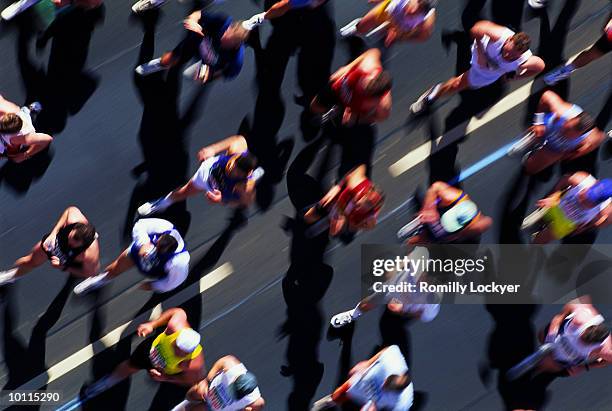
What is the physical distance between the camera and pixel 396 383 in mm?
10438

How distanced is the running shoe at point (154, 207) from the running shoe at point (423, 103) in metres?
3.73

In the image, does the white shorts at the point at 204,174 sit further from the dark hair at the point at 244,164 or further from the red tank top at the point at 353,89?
the red tank top at the point at 353,89

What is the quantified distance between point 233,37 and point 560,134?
14.9 feet

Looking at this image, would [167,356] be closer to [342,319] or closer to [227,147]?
[342,319]

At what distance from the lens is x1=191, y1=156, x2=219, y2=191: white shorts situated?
10.7 m

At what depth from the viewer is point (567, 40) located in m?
11.9

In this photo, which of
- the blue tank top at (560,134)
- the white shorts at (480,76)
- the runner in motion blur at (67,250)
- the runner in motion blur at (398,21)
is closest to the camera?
the runner in motion blur at (67,250)

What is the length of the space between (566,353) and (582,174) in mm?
2444

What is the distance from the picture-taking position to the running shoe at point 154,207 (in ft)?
37.1

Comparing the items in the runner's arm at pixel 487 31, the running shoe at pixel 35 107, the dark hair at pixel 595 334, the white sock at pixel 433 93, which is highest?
the running shoe at pixel 35 107

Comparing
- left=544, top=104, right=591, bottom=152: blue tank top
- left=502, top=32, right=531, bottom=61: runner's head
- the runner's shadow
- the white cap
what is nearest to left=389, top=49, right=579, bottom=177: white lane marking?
left=544, top=104, right=591, bottom=152: blue tank top

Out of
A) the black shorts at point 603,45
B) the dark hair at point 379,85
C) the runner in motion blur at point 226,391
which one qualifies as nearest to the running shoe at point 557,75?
the black shorts at point 603,45

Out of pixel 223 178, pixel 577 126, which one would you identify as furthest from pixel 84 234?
pixel 577 126

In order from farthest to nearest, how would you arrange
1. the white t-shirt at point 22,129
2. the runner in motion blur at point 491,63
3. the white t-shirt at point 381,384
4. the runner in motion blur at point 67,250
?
the white t-shirt at point 381,384 → the white t-shirt at point 22,129 → the runner in motion blur at point 491,63 → the runner in motion blur at point 67,250
